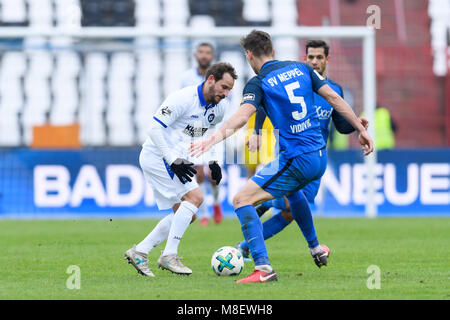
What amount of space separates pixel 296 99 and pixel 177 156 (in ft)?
3.71

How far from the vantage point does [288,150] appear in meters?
7.00

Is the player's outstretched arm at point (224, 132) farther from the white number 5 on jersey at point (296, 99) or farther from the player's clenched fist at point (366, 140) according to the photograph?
the player's clenched fist at point (366, 140)

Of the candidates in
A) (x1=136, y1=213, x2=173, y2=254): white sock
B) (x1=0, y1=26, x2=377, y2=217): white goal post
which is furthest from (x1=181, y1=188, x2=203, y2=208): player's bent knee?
(x1=0, y1=26, x2=377, y2=217): white goal post

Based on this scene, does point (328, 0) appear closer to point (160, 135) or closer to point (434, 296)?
point (160, 135)

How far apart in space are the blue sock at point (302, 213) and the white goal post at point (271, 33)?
6890 millimetres

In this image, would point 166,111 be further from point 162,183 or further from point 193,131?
point 162,183

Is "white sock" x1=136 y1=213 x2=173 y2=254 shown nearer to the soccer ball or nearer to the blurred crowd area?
the soccer ball

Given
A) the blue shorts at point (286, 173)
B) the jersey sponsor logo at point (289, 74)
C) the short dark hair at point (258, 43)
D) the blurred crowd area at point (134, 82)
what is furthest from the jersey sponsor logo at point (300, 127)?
the blurred crowd area at point (134, 82)

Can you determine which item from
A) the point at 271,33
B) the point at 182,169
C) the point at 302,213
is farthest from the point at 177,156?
the point at 271,33

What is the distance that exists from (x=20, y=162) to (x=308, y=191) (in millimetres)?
→ 7696

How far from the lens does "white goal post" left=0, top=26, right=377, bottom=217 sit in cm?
1480

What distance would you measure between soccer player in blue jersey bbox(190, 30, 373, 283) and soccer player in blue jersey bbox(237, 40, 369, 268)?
2.25 feet

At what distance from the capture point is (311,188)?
8.40m
